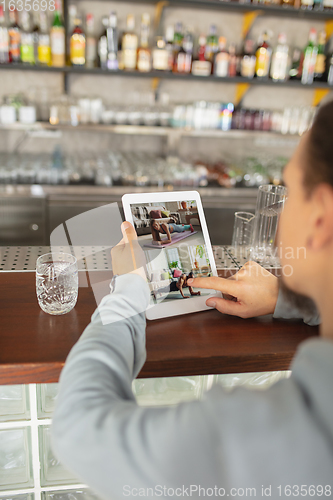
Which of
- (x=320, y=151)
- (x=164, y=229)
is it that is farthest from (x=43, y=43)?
(x=320, y=151)

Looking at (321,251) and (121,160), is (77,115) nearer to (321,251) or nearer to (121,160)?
(121,160)

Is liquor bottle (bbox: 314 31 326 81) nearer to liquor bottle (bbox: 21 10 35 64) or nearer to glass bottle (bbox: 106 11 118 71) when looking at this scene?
glass bottle (bbox: 106 11 118 71)

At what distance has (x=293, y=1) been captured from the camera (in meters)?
2.67

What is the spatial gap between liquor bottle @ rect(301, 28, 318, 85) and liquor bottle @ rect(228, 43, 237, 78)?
0.47 meters

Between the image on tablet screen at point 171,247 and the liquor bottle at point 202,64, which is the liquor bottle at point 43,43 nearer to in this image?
the liquor bottle at point 202,64

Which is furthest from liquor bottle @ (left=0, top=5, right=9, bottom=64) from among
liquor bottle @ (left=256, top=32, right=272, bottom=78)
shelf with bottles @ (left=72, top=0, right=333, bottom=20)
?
liquor bottle @ (left=256, top=32, right=272, bottom=78)

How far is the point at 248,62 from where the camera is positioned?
8.93ft

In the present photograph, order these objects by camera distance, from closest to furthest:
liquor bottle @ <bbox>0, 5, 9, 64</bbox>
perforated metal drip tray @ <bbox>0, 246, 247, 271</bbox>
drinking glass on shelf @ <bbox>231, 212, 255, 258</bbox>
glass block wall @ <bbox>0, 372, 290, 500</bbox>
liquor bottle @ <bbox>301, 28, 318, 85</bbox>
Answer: glass block wall @ <bbox>0, 372, 290, 500</bbox> < perforated metal drip tray @ <bbox>0, 246, 247, 271</bbox> < drinking glass on shelf @ <bbox>231, 212, 255, 258</bbox> < liquor bottle @ <bbox>0, 5, 9, 64</bbox> < liquor bottle @ <bbox>301, 28, 318, 85</bbox>

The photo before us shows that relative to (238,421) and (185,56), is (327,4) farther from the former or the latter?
(238,421)

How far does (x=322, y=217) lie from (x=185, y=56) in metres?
2.48

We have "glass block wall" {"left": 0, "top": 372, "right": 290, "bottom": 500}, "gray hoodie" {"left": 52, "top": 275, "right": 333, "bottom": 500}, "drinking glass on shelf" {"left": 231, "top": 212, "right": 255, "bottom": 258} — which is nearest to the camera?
"gray hoodie" {"left": 52, "top": 275, "right": 333, "bottom": 500}

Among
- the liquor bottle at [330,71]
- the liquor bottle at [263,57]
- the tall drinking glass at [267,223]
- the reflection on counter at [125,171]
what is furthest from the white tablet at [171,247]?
the liquor bottle at [330,71]

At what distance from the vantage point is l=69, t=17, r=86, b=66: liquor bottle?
2.50 m


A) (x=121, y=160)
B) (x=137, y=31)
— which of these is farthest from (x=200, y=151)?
(x=137, y=31)
